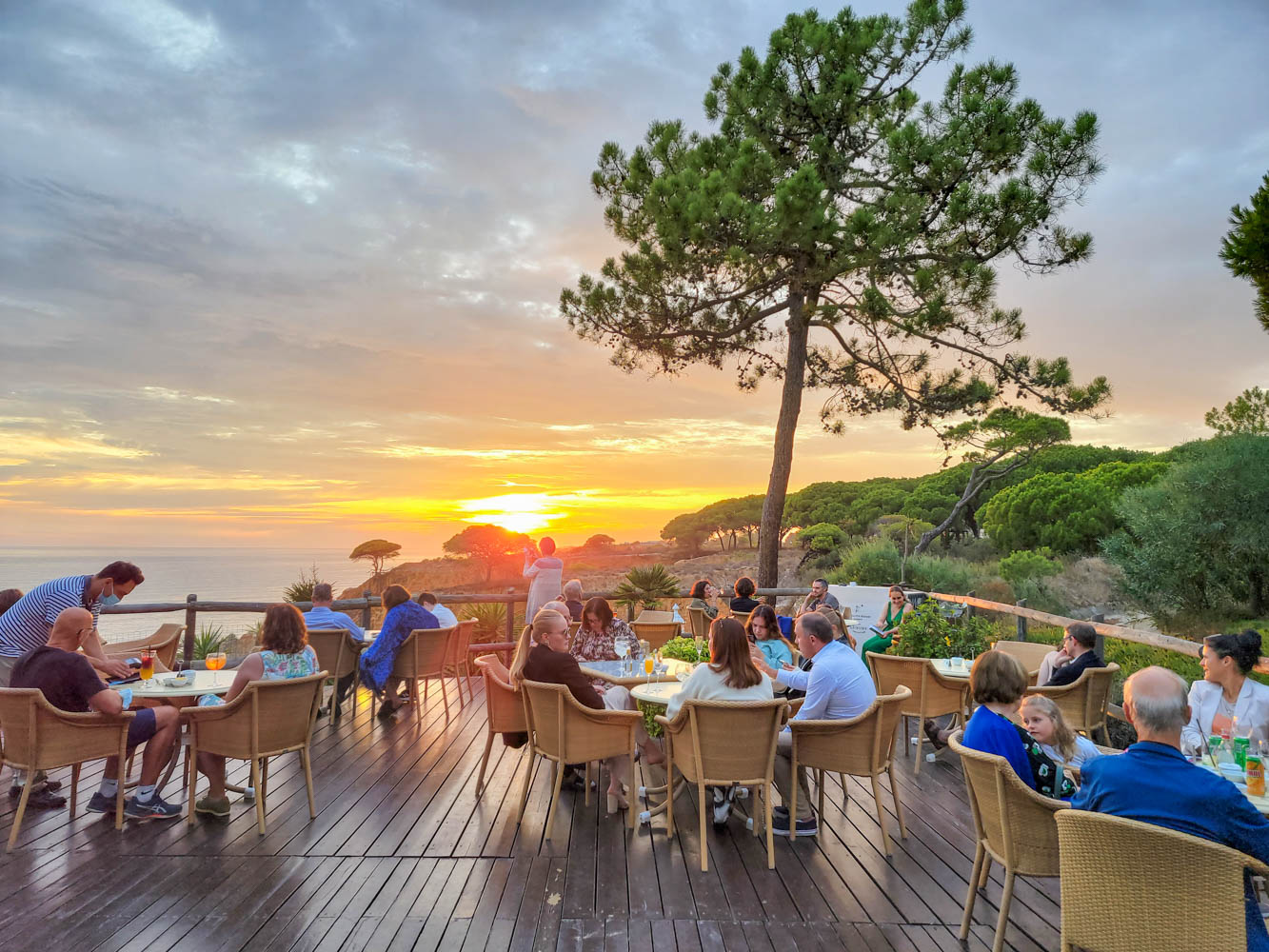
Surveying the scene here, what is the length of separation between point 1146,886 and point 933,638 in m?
4.25

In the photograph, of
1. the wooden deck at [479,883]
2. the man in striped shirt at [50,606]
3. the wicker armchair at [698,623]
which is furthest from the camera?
the wicker armchair at [698,623]

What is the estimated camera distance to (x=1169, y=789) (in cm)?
205

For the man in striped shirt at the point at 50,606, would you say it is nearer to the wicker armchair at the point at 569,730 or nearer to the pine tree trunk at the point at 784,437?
the wicker armchair at the point at 569,730

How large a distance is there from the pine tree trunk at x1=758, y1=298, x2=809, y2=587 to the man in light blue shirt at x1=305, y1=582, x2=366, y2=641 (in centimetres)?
671

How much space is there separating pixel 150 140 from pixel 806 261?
29.7ft

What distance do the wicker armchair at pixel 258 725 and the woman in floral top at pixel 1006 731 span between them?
3.29 m

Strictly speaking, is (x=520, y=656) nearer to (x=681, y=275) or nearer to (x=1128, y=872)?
(x=1128, y=872)

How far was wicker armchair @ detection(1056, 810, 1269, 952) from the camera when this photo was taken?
1.88 meters

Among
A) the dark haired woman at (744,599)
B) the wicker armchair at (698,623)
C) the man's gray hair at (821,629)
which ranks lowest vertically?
the wicker armchair at (698,623)

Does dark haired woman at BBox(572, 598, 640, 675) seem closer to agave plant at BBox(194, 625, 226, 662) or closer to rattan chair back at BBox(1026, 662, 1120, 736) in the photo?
rattan chair back at BBox(1026, 662, 1120, 736)

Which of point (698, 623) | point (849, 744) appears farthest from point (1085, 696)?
point (698, 623)

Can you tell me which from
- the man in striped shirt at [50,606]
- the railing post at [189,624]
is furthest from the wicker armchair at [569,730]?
the railing post at [189,624]

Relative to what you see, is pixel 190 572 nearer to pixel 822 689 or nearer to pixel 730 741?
pixel 730 741

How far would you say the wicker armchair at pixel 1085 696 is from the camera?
446cm
